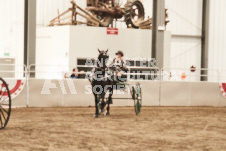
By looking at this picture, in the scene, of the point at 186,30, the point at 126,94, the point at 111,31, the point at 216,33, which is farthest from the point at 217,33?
the point at 126,94

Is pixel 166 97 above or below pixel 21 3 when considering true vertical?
below

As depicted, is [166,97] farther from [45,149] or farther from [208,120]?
[45,149]

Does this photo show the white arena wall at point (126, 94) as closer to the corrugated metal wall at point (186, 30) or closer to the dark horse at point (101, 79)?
the dark horse at point (101, 79)

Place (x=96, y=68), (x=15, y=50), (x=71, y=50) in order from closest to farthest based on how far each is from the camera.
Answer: (x=96, y=68)
(x=71, y=50)
(x=15, y=50)

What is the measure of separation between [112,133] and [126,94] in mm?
9316

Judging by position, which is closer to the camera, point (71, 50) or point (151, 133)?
point (151, 133)

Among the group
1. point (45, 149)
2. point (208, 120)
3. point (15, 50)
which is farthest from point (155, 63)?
point (45, 149)

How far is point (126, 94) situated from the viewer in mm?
20406

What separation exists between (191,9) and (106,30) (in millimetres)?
8173

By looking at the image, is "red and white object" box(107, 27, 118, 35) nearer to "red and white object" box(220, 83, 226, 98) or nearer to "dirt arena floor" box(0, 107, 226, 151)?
"red and white object" box(220, 83, 226, 98)

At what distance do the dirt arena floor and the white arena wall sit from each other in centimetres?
316

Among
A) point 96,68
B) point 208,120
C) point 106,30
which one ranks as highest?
point 106,30

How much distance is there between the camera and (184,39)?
32.6 m

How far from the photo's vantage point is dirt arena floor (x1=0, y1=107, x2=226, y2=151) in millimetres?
9073
